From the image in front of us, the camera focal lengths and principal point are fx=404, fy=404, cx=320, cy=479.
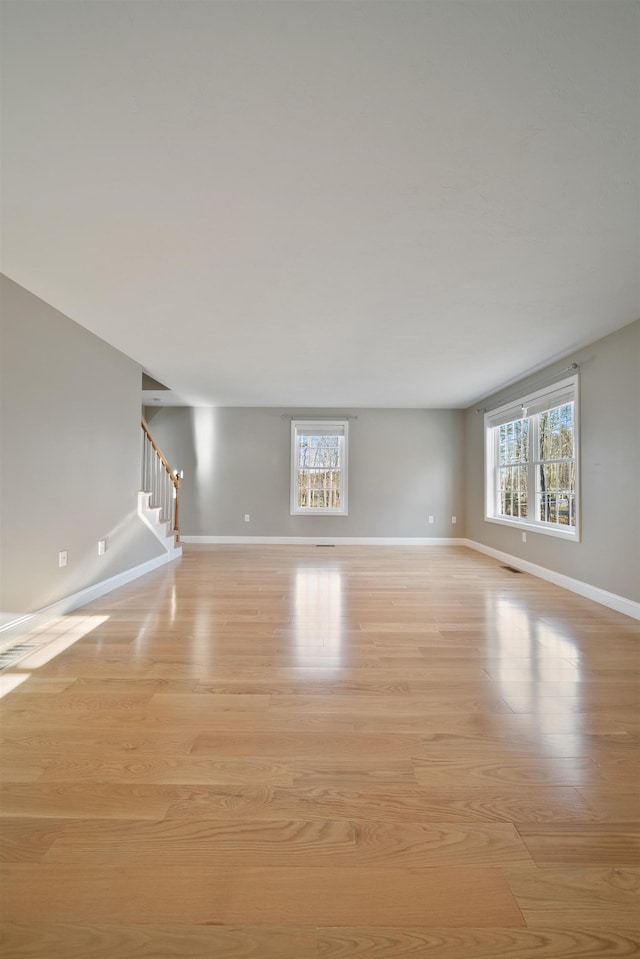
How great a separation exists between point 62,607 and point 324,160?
11.6 feet

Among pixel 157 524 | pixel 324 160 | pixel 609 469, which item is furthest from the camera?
pixel 157 524

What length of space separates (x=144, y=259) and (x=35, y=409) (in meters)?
1.42

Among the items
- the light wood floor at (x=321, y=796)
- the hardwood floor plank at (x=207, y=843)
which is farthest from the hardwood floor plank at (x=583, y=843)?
the hardwood floor plank at (x=207, y=843)

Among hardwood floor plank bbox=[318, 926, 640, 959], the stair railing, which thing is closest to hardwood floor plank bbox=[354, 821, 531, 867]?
hardwood floor plank bbox=[318, 926, 640, 959]

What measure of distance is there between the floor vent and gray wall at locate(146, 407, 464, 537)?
4.47 meters

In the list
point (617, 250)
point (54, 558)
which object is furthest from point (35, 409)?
point (617, 250)

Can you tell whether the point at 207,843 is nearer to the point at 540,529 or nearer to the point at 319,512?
the point at 540,529

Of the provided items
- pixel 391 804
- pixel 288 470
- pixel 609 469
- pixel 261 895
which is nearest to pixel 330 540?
pixel 288 470

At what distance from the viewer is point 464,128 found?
154cm

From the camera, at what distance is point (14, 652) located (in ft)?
8.27

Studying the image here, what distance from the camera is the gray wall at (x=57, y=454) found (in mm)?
2756

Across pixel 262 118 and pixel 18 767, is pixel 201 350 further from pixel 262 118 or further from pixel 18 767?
pixel 18 767

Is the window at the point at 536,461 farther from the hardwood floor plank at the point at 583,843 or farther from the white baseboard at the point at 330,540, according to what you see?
the hardwood floor plank at the point at 583,843

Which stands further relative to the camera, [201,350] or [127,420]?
[127,420]
